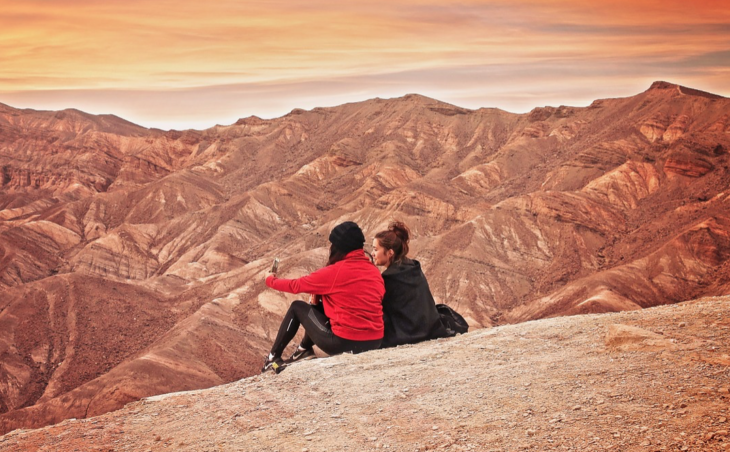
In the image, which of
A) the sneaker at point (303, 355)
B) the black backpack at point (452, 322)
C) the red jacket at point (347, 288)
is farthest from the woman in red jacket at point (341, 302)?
the black backpack at point (452, 322)

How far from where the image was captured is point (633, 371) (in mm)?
7566

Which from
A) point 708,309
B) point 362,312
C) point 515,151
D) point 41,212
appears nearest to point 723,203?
point 515,151

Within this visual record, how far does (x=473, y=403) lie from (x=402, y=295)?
2.68 m

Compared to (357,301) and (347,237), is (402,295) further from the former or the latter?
(347,237)

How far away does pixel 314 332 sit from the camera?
30.9 feet

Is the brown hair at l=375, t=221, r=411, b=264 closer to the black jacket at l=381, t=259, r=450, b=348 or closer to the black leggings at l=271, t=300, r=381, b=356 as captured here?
the black jacket at l=381, t=259, r=450, b=348

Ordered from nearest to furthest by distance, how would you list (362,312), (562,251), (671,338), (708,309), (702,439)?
→ (702,439) < (671,338) < (362,312) < (708,309) < (562,251)

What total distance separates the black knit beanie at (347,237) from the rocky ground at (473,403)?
1.54 m

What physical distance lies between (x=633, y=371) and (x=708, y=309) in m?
3.20

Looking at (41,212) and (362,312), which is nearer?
(362,312)

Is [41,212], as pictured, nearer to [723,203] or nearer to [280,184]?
[280,184]

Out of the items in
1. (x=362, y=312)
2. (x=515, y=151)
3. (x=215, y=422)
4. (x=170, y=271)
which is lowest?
(x=170, y=271)

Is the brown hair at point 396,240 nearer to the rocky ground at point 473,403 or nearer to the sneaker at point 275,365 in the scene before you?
the rocky ground at point 473,403

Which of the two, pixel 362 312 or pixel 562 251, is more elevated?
pixel 362 312
